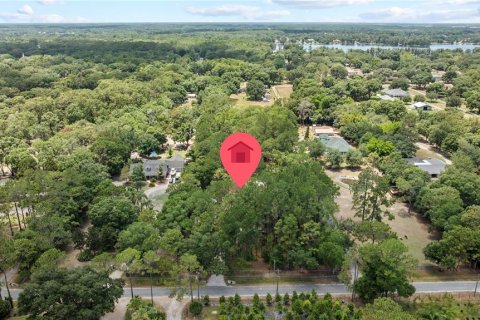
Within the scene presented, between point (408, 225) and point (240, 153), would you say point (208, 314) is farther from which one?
point (408, 225)

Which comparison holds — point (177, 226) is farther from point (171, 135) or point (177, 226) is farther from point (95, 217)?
point (171, 135)

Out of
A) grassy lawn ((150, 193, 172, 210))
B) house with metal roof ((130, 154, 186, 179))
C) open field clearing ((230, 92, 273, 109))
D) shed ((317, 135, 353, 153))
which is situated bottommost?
grassy lawn ((150, 193, 172, 210))

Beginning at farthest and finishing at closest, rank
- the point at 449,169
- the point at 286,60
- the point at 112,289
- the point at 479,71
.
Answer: the point at 286,60, the point at 479,71, the point at 449,169, the point at 112,289

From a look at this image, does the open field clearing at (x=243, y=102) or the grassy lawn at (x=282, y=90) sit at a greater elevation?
the grassy lawn at (x=282, y=90)

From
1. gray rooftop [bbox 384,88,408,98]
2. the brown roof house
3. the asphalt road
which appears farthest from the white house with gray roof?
the brown roof house

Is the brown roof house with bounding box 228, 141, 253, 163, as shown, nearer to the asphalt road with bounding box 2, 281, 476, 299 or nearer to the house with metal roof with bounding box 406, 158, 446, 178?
the asphalt road with bounding box 2, 281, 476, 299

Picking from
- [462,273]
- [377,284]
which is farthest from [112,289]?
[462,273]

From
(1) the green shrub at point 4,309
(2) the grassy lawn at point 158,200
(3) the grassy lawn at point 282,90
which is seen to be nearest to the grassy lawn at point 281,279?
(2) the grassy lawn at point 158,200

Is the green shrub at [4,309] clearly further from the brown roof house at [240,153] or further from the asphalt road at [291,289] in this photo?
the brown roof house at [240,153]
